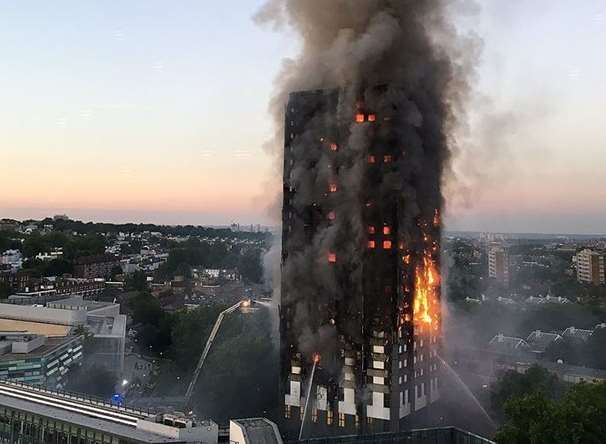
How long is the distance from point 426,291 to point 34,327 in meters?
34.9

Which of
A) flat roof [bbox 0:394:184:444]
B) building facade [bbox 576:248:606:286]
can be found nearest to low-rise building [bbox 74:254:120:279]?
flat roof [bbox 0:394:184:444]

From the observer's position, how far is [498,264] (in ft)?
404

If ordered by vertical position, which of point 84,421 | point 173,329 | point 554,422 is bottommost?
point 173,329

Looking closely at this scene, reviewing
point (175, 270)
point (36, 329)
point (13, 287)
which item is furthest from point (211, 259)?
point (36, 329)

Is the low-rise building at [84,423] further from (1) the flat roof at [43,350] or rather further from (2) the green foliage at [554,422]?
(1) the flat roof at [43,350]

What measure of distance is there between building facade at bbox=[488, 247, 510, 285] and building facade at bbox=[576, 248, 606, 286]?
1386 cm

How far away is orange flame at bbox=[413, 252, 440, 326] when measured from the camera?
3384cm

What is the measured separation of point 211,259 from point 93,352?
8002cm

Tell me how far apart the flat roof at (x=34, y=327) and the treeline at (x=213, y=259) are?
170 ft

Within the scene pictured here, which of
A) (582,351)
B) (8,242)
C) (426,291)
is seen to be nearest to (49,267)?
(8,242)

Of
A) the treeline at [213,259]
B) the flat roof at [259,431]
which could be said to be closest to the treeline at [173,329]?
the flat roof at [259,431]

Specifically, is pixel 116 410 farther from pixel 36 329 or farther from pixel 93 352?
pixel 36 329

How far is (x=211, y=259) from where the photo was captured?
127250mm

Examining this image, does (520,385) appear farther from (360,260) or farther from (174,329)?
(174,329)
